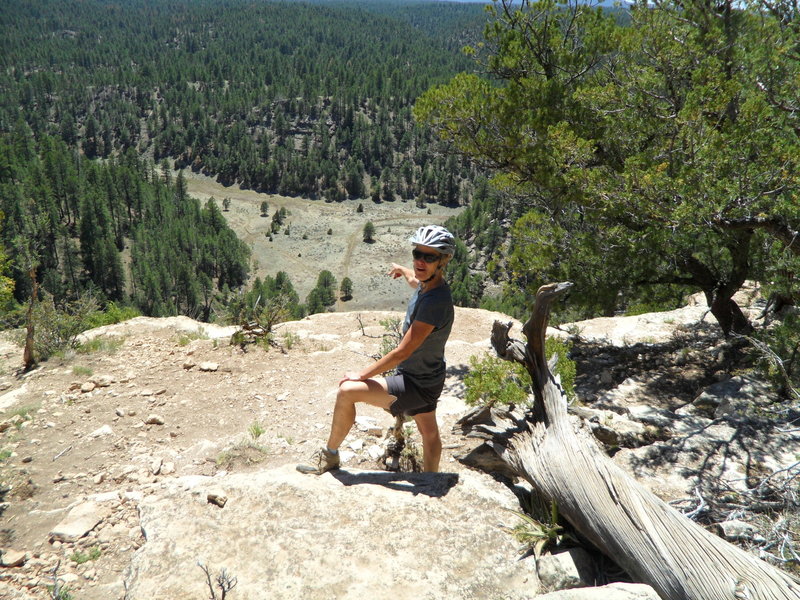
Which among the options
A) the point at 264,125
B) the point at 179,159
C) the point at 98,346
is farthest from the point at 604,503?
the point at 264,125

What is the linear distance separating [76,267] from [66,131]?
101m

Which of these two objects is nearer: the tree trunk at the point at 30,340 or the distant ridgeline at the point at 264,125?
the tree trunk at the point at 30,340

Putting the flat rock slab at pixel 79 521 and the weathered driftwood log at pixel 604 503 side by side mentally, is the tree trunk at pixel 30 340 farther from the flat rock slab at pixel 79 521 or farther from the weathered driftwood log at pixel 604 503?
the weathered driftwood log at pixel 604 503

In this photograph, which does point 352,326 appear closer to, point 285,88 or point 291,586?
point 291,586

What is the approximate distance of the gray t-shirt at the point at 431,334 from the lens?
12.7 ft

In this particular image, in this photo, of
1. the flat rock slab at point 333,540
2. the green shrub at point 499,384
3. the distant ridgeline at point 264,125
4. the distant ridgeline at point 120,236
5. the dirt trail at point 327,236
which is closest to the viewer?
the flat rock slab at point 333,540

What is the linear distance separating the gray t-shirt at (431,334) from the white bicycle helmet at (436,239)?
0.28 meters

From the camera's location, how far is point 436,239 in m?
3.94

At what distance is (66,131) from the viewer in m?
158

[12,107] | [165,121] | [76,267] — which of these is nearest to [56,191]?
[76,267]

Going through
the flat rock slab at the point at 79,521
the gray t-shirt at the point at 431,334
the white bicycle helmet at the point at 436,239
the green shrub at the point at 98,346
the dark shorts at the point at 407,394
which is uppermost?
the white bicycle helmet at the point at 436,239

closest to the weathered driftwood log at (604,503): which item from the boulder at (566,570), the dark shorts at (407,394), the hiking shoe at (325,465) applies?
the boulder at (566,570)

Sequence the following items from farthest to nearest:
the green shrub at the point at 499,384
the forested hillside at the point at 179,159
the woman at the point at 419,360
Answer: the forested hillside at the point at 179,159 → the green shrub at the point at 499,384 → the woman at the point at 419,360

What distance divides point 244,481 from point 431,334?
1.86 meters
